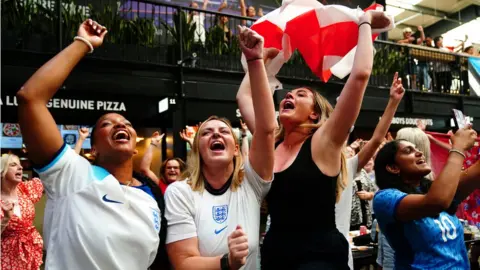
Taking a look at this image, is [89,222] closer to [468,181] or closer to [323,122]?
[323,122]

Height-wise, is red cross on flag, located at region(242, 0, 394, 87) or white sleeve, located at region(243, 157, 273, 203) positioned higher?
red cross on flag, located at region(242, 0, 394, 87)

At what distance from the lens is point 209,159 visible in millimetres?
2008

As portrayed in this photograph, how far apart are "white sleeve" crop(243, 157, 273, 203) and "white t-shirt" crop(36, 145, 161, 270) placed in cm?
46

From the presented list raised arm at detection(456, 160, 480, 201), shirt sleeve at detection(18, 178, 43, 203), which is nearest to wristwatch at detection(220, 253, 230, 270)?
raised arm at detection(456, 160, 480, 201)

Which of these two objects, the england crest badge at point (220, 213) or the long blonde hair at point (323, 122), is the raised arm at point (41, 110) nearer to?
the england crest badge at point (220, 213)

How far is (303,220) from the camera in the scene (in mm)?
1940

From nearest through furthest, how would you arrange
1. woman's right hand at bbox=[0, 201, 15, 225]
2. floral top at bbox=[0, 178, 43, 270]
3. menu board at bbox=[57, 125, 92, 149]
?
woman's right hand at bbox=[0, 201, 15, 225]
floral top at bbox=[0, 178, 43, 270]
menu board at bbox=[57, 125, 92, 149]

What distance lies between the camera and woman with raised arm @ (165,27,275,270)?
5.95 feet

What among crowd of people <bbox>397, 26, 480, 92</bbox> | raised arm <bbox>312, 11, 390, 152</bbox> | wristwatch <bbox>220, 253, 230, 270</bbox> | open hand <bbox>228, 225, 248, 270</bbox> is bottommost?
wristwatch <bbox>220, 253, 230, 270</bbox>

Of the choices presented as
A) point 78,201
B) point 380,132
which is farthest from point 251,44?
point 380,132

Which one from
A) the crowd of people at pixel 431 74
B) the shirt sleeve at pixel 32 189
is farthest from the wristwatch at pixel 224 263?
the crowd of people at pixel 431 74

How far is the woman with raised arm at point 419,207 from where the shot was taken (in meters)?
2.24

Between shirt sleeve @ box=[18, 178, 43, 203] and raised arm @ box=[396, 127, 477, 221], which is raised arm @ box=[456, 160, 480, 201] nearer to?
raised arm @ box=[396, 127, 477, 221]

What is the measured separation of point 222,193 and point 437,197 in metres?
1.07
